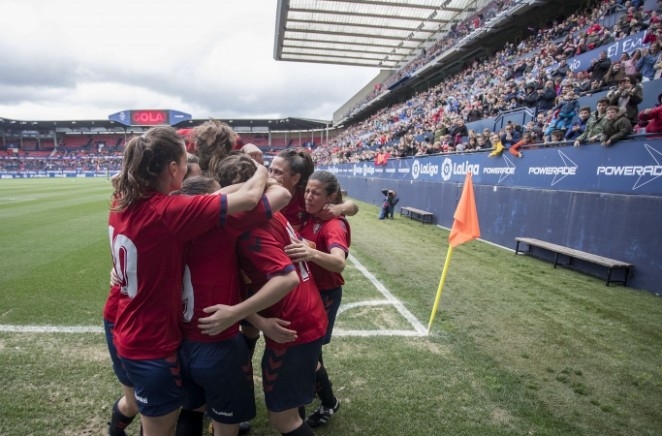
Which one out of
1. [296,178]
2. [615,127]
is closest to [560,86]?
[615,127]

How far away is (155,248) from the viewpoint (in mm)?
1698

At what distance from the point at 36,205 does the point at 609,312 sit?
19.8 metres

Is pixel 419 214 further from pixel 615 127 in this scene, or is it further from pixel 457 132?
pixel 615 127

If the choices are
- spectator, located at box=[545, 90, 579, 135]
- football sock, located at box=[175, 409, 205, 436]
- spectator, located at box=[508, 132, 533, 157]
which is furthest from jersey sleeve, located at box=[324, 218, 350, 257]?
spectator, located at box=[545, 90, 579, 135]

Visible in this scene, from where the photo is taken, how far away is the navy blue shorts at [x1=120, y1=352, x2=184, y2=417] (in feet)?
5.78

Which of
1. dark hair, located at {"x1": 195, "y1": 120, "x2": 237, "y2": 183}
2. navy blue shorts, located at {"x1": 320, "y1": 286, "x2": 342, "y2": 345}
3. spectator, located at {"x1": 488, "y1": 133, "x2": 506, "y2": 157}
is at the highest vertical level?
spectator, located at {"x1": 488, "y1": 133, "x2": 506, "y2": 157}

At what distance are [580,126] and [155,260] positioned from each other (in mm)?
9740

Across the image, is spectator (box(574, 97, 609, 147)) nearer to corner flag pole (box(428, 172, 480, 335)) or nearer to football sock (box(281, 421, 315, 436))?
corner flag pole (box(428, 172, 480, 335))

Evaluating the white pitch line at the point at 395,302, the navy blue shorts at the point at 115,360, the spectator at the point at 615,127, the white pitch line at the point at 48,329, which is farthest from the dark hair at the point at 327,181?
the spectator at the point at 615,127

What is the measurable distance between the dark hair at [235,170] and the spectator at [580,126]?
29.3ft

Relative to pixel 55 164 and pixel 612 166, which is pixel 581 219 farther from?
pixel 55 164

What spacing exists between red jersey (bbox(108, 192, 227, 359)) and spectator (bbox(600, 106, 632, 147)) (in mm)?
7609

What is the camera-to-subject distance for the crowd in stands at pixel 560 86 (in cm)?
781

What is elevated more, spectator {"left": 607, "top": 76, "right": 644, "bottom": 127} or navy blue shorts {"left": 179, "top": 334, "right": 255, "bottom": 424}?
spectator {"left": 607, "top": 76, "right": 644, "bottom": 127}
